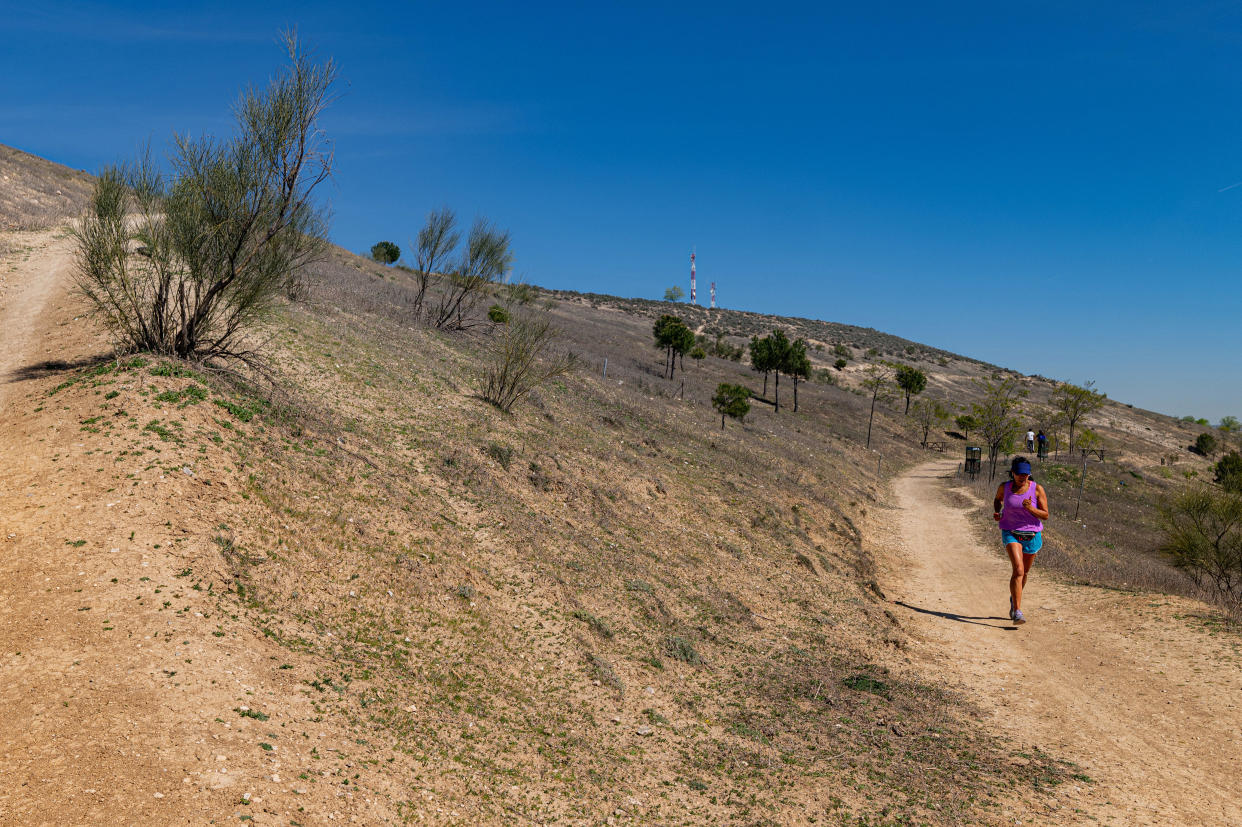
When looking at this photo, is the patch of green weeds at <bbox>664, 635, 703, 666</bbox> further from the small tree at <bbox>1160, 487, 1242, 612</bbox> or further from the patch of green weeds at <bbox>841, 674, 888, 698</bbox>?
the small tree at <bbox>1160, 487, 1242, 612</bbox>

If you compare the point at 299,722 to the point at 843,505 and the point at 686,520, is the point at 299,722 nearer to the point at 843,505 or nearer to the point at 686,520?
the point at 686,520

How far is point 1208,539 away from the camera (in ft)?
54.5

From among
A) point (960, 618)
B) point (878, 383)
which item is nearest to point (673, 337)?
point (878, 383)

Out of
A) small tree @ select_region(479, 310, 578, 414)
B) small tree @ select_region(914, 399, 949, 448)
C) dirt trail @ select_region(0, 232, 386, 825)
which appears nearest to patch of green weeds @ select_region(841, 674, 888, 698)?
dirt trail @ select_region(0, 232, 386, 825)

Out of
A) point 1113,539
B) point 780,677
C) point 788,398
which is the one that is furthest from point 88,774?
point 788,398

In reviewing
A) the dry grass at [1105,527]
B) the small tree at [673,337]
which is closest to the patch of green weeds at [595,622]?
the dry grass at [1105,527]

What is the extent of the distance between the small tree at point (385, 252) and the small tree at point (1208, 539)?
61358 mm

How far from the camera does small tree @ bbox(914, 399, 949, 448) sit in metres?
49.7

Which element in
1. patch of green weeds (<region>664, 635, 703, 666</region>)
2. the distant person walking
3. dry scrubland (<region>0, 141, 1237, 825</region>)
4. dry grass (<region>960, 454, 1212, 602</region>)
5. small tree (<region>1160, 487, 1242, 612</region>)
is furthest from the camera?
small tree (<region>1160, 487, 1242, 612</region>)

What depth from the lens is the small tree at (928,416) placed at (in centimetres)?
4972

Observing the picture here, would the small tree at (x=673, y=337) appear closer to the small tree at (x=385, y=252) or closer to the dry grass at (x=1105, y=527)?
the dry grass at (x=1105, y=527)

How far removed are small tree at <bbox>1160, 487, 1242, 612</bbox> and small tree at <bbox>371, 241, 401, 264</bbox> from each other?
61358mm

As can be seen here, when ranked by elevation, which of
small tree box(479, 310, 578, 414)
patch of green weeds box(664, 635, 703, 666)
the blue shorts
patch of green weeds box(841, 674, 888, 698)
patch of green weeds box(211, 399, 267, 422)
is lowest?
patch of green weeds box(664, 635, 703, 666)

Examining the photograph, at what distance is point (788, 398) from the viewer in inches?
2114
